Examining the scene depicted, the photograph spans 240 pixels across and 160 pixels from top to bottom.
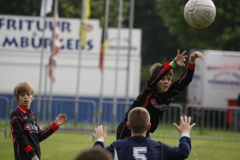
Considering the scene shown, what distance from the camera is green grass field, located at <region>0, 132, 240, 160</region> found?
14025 mm

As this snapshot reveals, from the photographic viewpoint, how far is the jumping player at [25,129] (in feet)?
27.1

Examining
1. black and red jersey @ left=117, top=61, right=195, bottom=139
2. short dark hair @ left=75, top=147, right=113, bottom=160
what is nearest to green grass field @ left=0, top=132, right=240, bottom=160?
black and red jersey @ left=117, top=61, right=195, bottom=139

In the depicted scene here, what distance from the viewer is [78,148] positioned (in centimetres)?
1552

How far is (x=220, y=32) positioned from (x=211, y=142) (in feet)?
68.9

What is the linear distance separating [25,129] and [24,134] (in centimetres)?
6

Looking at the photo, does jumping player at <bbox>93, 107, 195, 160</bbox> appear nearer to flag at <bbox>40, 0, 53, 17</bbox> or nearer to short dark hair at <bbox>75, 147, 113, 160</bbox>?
short dark hair at <bbox>75, 147, 113, 160</bbox>

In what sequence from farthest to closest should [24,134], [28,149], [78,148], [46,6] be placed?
[46,6] → [78,148] → [24,134] → [28,149]

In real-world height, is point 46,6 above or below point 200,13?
above

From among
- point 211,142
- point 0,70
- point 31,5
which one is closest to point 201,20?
point 211,142

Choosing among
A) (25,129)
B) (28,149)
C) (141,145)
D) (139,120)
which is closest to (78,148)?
(25,129)

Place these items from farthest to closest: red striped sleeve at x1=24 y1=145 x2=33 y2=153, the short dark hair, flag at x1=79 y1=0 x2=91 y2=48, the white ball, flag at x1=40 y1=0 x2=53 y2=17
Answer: flag at x1=79 y1=0 x2=91 y2=48 → flag at x1=40 y1=0 x2=53 y2=17 → the white ball → red striped sleeve at x1=24 y1=145 x2=33 y2=153 → the short dark hair

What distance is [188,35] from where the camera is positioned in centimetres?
4019

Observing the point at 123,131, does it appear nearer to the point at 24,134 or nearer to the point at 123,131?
the point at 123,131

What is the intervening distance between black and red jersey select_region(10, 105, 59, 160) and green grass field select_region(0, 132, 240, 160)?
453cm
